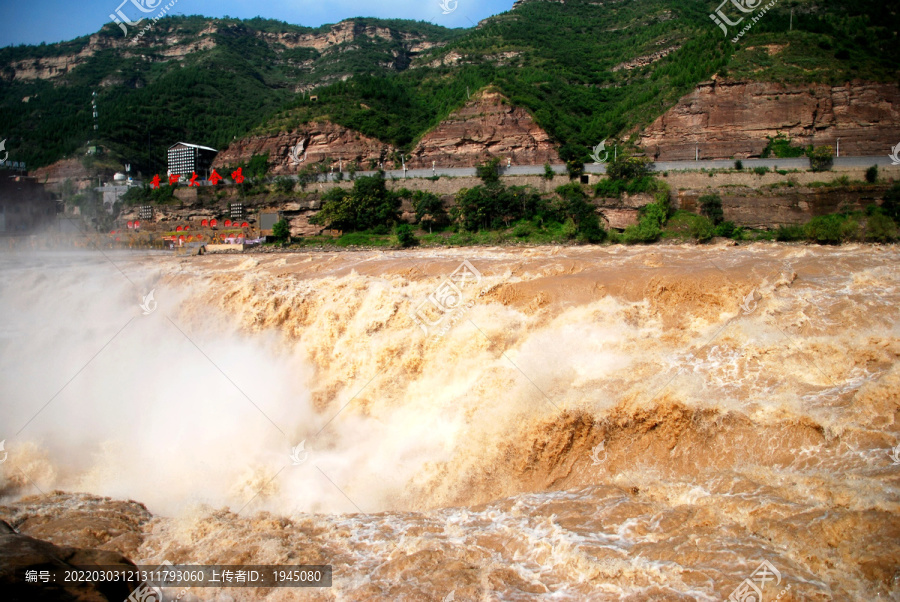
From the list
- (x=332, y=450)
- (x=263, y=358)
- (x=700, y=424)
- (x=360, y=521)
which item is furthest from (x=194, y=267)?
(x=700, y=424)

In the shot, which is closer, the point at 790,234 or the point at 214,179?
the point at 790,234

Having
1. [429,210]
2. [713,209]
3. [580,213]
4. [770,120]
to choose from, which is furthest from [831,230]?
[429,210]

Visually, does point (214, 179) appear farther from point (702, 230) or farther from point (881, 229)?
point (881, 229)

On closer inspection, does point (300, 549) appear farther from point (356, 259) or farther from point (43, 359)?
point (356, 259)

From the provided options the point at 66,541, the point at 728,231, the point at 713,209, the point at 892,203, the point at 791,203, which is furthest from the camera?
the point at 713,209

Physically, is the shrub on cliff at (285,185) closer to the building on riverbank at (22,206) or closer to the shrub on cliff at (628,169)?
the building on riverbank at (22,206)

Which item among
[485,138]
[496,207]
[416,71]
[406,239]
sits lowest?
[406,239]

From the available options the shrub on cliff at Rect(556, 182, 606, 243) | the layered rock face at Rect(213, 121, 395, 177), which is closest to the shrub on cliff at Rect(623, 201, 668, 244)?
the shrub on cliff at Rect(556, 182, 606, 243)
